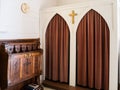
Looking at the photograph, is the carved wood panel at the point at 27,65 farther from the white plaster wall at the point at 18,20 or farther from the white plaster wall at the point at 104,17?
the white plaster wall at the point at 104,17

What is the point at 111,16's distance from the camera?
297cm

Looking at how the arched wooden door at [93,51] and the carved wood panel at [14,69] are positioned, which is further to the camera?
the arched wooden door at [93,51]

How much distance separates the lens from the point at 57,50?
3705mm

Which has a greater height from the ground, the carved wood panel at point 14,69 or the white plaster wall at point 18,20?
the white plaster wall at point 18,20

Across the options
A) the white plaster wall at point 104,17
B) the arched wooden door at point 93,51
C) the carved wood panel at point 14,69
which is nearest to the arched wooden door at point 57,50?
the white plaster wall at point 104,17

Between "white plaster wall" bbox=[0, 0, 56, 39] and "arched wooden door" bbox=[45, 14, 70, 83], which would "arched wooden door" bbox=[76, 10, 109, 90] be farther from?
"white plaster wall" bbox=[0, 0, 56, 39]

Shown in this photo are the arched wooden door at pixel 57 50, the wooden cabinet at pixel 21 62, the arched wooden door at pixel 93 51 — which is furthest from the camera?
the arched wooden door at pixel 57 50

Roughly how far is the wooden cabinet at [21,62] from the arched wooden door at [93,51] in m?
0.92

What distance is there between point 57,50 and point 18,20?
109 centimetres

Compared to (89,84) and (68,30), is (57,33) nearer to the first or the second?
(68,30)

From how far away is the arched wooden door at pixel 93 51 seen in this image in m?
3.09

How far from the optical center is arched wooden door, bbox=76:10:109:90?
10.1 ft

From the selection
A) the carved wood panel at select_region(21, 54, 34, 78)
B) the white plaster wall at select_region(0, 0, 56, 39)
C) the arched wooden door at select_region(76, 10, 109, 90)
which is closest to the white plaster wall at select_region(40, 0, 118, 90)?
the arched wooden door at select_region(76, 10, 109, 90)

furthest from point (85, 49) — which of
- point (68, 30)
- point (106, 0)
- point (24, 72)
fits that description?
point (24, 72)
